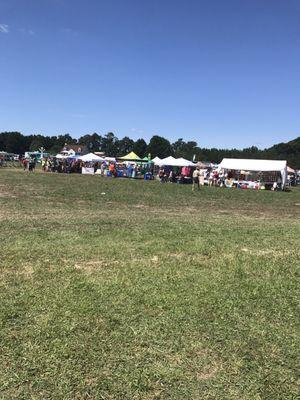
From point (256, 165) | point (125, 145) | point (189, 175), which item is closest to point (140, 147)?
point (125, 145)

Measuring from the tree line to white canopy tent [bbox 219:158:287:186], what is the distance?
233 feet

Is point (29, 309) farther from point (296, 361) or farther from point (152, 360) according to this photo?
point (296, 361)

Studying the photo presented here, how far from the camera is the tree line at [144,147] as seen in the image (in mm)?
133562

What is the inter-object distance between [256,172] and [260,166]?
47.3 inches

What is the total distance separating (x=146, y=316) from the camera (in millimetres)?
4383

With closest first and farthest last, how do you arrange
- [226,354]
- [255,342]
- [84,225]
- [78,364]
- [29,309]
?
1. [78,364]
2. [226,354]
3. [255,342]
4. [29,309]
5. [84,225]

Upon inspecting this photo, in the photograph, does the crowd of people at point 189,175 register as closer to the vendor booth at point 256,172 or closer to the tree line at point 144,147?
the vendor booth at point 256,172

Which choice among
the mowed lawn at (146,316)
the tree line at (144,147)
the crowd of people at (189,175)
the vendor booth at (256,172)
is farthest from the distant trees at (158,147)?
the mowed lawn at (146,316)

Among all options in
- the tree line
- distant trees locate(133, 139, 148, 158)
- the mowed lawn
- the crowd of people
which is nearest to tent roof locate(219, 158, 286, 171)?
the crowd of people

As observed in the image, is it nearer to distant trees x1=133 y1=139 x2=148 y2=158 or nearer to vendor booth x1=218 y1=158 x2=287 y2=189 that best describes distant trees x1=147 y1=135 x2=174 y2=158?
distant trees x1=133 y1=139 x2=148 y2=158

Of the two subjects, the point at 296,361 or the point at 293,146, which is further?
Answer: the point at 293,146

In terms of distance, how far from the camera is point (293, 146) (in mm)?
138625

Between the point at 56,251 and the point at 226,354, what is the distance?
4044 mm

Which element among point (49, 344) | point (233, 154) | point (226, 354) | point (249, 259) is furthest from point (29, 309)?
point (233, 154)
